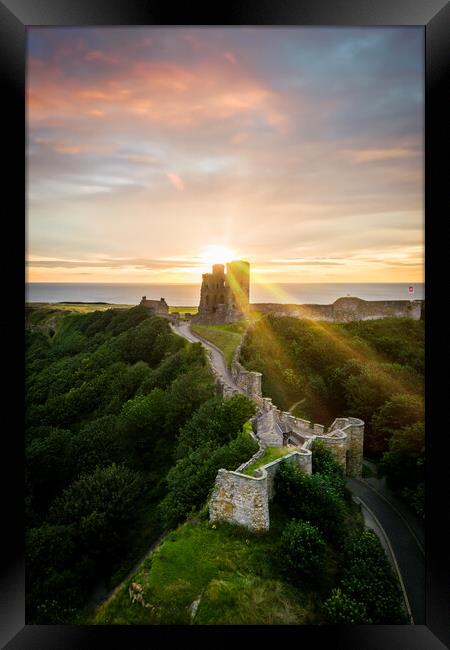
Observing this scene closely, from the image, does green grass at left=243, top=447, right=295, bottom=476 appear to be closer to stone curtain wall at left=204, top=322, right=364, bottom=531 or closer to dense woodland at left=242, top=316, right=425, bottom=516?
stone curtain wall at left=204, top=322, right=364, bottom=531

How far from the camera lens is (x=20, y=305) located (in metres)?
5.88

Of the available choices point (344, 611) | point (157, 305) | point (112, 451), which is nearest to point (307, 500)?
point (344, 611)

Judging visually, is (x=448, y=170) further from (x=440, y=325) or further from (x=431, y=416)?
(x=431, y=416)

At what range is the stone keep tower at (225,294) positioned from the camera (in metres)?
25.8

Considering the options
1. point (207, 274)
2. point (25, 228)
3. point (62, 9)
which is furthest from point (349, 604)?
point (207, 274)

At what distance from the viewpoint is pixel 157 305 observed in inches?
1183

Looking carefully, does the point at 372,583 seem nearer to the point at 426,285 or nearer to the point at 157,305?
the point at 426,285

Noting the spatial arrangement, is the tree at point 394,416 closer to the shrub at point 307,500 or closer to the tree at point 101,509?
the shrub at point 307,500

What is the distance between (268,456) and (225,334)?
1392 centimetres

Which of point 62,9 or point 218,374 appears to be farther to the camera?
point 218,374

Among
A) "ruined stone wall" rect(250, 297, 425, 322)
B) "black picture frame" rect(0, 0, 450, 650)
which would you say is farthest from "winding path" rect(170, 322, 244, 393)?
"black picture frame" rect(0, 0, 450, 650)

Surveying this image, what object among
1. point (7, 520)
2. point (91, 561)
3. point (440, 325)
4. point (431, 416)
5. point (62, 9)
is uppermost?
point (62, 9)

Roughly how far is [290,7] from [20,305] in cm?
563

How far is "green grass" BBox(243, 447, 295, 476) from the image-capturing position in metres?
8.23
